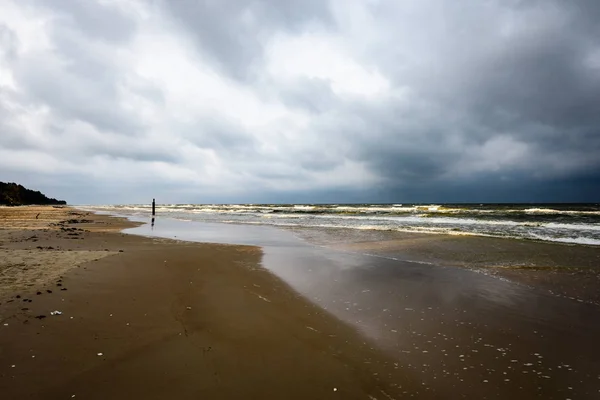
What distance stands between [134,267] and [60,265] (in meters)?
2.03

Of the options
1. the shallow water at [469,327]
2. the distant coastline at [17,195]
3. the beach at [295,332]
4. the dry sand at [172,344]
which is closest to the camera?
the dry sand at [172,344]

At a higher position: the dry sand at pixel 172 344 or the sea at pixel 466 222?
the sea at pixel 466 222

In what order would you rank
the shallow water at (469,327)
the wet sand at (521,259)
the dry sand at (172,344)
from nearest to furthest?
the dry sand at (172,344) < the shallow water at (469,327) < the wet sand at (521,259)

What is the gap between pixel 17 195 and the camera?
9075 cm

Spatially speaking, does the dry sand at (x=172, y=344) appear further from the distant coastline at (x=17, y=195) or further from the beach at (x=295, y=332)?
the distant coastline at (x=17, y=195)

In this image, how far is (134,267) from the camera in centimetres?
1088

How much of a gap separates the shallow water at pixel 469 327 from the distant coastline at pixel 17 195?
10190 centimetres

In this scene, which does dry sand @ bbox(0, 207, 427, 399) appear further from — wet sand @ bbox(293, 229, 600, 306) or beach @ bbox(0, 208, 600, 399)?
wet sand @ bbox(293, 229, 600, 306)

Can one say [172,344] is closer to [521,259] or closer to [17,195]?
[521,259]

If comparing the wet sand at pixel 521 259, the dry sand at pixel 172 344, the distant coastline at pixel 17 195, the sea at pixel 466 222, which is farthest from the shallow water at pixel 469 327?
the distant coastline at pixel 17 195

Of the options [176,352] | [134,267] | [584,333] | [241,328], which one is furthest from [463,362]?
[134,267]

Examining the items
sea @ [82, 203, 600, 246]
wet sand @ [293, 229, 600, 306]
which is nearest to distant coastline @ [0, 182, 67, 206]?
sea @ [82, 203, 600, 246]

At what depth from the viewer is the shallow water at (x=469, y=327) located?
441 centimetres

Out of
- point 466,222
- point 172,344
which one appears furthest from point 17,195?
point 172,344
